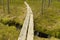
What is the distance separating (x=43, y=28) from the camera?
15.8m

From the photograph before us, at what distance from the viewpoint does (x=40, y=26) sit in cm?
1625

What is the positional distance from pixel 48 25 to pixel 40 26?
1.29 m

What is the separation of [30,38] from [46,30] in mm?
9204

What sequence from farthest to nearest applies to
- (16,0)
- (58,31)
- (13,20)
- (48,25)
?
(16,0)
(13,20)
(48,25)
(58,31)

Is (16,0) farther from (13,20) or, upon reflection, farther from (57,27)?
(57,27)

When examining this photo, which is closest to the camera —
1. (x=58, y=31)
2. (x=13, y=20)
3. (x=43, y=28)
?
(x=58, y=31)

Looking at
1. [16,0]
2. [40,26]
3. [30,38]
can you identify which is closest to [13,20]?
[40,26]

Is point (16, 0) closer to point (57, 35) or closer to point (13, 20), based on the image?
point (13, 20)

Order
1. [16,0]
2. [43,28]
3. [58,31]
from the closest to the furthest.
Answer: [58,31] < [43,28] < [16,0]

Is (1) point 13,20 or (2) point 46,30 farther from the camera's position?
(1) point 13,20

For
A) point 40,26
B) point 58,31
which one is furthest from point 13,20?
point 58,31

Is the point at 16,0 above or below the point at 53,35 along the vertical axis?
above

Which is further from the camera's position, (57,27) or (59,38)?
(57,27)

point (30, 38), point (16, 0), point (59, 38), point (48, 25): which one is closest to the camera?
point (30, 38)
